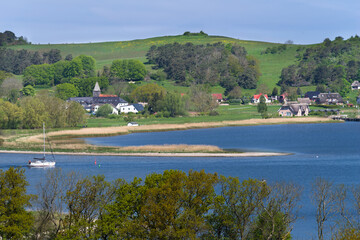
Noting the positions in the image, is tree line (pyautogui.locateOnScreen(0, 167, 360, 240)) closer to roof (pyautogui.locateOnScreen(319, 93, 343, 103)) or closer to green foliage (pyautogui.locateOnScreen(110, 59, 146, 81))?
roof (pyautogui.locateOnScreen(319, 93, 343, 103))

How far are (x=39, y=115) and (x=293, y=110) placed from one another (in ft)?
207

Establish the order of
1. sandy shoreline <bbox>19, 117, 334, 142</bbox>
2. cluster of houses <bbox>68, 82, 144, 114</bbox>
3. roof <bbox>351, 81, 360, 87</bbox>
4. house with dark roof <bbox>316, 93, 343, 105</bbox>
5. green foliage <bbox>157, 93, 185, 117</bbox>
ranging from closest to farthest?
1. sandy shoreline <bbox>19, 117, 334, 142</bbox>
2. green foliage <bbox>157, 93, 185, 117</bbox>
3. cluster of houses <bbox>68, 82, 144, 114</bbox>
4. house with dark roof <bbox>316, 93, 343, 105</bbox>
5. roof <bbox>351, 81, 360, 87</bbox>

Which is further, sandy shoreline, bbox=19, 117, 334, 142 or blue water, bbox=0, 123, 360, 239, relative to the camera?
sandy shoreline, bbox=19, 117, 334, 142

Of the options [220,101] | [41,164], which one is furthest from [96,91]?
[41,164]

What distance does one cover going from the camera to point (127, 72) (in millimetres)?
196500

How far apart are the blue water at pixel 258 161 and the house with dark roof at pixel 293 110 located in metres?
28.9

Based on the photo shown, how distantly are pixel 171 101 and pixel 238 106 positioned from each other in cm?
3019

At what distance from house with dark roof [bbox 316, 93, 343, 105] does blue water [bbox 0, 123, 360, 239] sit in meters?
55.1

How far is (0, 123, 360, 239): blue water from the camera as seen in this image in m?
61.7

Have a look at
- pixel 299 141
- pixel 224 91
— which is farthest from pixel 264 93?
pixel 299 141

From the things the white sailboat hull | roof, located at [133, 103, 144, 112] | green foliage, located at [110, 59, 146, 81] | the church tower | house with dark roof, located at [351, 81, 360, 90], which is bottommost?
the white sailboat hull

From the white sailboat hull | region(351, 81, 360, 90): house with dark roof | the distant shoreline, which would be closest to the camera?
the white sailboat hull

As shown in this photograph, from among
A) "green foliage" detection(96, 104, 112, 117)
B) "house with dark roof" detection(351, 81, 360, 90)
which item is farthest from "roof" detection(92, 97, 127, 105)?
"house with dark roof" detection(351, 81, 360, 90)

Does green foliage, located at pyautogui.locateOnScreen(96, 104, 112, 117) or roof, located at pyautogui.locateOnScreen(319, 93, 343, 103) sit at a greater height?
roof, located at pyautogui.locateOnScreen(319, 93, 343, 103)
